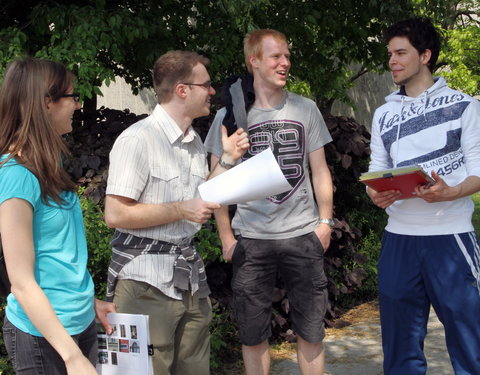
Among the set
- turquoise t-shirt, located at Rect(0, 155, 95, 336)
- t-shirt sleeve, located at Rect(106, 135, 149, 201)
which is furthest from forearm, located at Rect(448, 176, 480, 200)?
turquoise t-shirt, located at Rect(0, 155, 95, 336)

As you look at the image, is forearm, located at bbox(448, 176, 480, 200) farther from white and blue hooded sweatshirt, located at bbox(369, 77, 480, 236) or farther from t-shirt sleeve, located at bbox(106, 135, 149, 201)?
t-shirt sleeve, located at bbox(106, 135, 149, 201)

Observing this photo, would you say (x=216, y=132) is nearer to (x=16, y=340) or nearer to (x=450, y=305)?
(x=450, y=305)

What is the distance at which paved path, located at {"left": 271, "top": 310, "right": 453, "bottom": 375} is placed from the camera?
5.00m

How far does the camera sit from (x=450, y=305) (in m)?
3.35

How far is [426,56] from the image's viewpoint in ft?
11.6

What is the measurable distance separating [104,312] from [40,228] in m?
0.59

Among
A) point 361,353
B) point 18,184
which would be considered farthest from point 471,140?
point 361,353

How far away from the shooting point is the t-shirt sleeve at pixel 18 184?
2.15 meters

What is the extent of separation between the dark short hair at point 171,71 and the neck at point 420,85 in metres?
1.16

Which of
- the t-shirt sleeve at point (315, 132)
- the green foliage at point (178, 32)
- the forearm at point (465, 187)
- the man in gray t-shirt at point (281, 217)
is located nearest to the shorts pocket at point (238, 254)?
the man in gray t-shirt at point (281, 217)

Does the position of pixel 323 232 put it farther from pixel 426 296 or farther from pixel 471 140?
pixel 471 140

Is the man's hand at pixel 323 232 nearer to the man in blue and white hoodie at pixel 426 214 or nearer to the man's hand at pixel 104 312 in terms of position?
the man in blue and white hoodie at pixel 426 214

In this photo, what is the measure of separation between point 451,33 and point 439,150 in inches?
486

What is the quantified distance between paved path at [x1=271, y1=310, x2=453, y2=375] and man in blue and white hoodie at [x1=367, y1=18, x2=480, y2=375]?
149 cm
